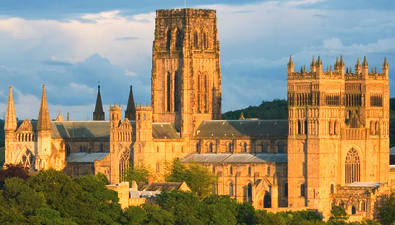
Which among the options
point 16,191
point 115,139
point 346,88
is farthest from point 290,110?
point 16,191

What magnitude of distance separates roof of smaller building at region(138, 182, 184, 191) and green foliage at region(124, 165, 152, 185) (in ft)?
12.8

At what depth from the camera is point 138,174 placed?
174 meters

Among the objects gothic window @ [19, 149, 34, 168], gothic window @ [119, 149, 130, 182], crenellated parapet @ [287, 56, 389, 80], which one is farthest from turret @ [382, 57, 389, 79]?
gothic window @ [19, 149, 34, 168]

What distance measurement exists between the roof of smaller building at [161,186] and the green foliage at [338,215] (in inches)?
547

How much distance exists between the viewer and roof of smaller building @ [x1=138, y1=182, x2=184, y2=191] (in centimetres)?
16488

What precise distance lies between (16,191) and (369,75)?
3898 centimetres

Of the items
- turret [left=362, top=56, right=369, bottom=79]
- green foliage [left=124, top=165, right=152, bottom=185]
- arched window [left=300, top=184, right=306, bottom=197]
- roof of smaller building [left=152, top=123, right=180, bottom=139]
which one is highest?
turret [left=362, top=56, right=369, bottom=79]

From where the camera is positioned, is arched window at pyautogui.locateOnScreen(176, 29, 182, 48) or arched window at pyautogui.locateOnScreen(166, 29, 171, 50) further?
arched window at pyautogui.locateOnScreen(166, 29, 171, 50)

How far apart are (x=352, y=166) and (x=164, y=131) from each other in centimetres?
1983

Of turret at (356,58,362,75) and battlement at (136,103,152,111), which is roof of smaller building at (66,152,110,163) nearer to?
battlement at (136,103,152,111)

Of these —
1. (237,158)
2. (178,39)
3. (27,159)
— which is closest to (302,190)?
(237,158)

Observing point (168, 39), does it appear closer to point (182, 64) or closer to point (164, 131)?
point (182, 64)

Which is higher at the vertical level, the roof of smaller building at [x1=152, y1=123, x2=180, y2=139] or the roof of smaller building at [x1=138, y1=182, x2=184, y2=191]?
the roof of smaller building at [x1=152, y1=123, x2=180, y2=139]

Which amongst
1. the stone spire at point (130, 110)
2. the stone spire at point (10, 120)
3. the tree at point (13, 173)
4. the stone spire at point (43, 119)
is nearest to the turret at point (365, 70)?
the stone spire at point (130, 110)
